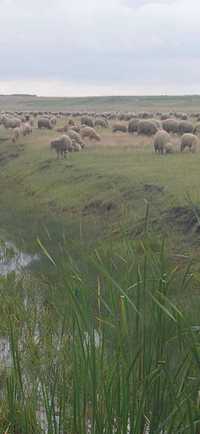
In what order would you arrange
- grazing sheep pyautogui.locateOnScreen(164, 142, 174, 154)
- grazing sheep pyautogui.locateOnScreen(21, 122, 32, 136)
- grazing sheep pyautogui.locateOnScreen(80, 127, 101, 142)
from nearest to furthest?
grazing sheep pyautogui.locateOnScreen(164, 142, 174, 154), grazing sheep pyautogui.locateOnScreen(80, 127, 101, 142), grazing sheep pyautogui.locateOnScreen(21, 122, 32, 136)

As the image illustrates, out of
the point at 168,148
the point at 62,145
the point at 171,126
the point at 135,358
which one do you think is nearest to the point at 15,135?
the point at 171,126

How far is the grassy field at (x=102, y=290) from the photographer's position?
132 inches

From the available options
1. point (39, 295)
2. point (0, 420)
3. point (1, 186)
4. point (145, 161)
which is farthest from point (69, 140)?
point (0, 420)

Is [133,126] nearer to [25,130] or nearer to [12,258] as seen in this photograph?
[25,130]

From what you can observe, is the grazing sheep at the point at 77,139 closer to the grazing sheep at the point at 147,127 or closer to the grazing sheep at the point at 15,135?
the grazing sheep at the point at 147,127

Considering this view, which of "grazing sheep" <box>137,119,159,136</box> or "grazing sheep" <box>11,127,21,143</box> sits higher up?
"grazing sheep" <box>137,119,159,136</box>

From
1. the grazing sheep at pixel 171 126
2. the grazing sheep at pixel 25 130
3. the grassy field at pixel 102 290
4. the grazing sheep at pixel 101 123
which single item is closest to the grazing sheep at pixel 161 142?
the grassy field at pixel 102 290

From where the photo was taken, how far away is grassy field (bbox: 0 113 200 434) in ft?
11.0

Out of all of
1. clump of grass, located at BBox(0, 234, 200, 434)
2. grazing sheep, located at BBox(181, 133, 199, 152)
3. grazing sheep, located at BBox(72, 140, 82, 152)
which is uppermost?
clump of grass, located at BBox(0, 234, 200, 434)

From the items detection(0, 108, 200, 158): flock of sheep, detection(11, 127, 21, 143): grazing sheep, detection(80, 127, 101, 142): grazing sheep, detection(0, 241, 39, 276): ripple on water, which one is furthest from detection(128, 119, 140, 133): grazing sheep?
detection(0, 241, 39, 276): ripple on water

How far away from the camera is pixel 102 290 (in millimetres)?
9547

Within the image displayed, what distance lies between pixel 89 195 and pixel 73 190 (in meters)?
1.50

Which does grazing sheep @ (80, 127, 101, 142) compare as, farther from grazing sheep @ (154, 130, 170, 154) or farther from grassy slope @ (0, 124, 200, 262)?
grazing sheep @ (154, 130, 170, 154)

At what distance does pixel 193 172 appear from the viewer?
1952cm
